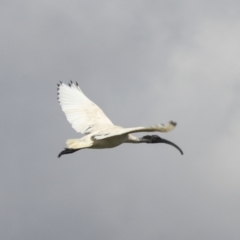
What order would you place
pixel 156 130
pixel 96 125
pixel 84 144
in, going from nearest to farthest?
pixel 156 130 → pixel 84 144 → pixel 96 125

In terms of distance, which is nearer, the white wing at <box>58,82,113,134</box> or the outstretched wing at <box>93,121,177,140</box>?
the outstretched wing at <box>93,121,177,140</box>

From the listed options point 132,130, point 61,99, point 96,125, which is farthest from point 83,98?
point 132,130

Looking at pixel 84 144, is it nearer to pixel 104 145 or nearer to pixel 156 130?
pixel 104 145

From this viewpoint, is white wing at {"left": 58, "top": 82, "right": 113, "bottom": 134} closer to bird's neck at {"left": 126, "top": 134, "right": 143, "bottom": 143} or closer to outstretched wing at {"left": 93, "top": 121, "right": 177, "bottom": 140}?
bird's neck at {"left": 126, "top": 134, "right": 143, "bottom": 143}

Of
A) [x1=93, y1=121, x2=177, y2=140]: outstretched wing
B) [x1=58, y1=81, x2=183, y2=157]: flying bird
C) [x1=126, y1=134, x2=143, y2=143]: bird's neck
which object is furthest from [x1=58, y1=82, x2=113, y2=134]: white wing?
[x1=93, y1=121, x2=177, y2=140]: outstretched wing

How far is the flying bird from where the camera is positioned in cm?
2144

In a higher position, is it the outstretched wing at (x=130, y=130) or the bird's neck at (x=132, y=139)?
the bird's neck at (x=132, y=139)

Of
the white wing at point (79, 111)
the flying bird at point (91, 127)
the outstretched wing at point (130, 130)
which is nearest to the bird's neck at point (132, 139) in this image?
the flying bird at point (91, 127)

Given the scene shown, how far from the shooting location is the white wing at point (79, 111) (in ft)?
80.1

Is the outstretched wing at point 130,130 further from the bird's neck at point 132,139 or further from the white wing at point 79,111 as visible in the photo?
the white wing at point 79,111

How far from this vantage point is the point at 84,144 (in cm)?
2227

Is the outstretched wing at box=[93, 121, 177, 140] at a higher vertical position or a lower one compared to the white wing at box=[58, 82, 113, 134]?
lower

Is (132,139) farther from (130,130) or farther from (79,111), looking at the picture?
(130,130)

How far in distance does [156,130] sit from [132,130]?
0.72 m
